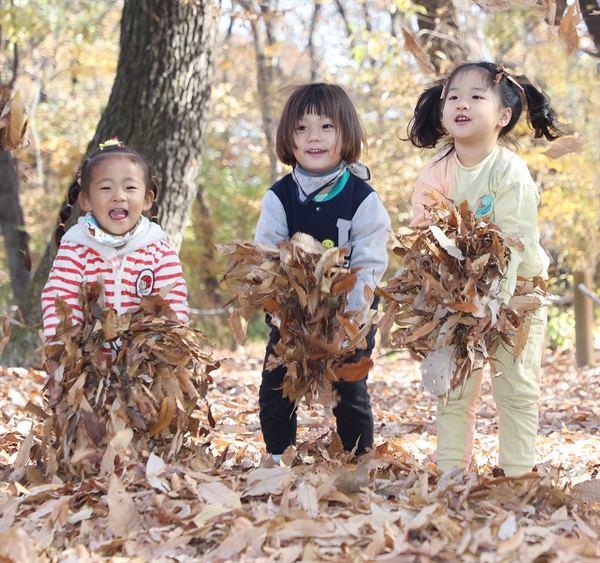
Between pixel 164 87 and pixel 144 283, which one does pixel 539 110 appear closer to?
pixel 144 283

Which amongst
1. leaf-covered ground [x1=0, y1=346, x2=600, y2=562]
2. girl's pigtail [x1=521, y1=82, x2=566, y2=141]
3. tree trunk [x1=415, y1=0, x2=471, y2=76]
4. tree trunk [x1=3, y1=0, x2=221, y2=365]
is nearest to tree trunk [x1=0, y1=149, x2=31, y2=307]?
tree trunk [x1=415, y1=0, x2=471, y2=76]

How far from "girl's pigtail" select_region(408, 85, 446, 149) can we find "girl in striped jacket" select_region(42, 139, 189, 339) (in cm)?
133

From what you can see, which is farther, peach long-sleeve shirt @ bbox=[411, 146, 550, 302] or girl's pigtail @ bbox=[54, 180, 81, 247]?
girl's pigtail @ bbox=[54, 180, 81, 247]

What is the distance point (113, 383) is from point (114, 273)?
48cm

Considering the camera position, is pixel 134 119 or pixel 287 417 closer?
pixel 287 417

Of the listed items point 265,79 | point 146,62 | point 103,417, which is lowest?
point 103,417

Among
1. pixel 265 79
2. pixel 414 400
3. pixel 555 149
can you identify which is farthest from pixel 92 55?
pixel 555 149

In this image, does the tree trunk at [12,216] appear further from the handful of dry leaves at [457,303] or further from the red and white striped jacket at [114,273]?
the handful of dry leaves at [457,303]

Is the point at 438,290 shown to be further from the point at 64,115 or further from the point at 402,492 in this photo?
the point at 64,115

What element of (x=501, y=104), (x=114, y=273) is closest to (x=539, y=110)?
(x=501, y=104)

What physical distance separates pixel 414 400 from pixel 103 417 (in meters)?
3.55

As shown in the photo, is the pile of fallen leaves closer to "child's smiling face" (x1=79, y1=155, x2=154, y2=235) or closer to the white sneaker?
"child's smiling face" (x1=79, y1=155, x2=154, y2=235)

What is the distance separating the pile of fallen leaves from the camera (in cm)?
300

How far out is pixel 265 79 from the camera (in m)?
11.6
